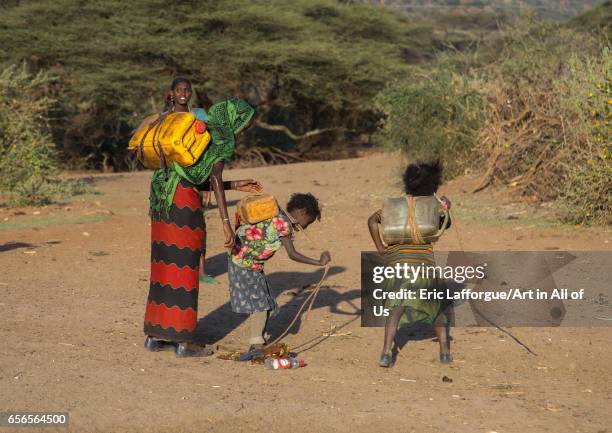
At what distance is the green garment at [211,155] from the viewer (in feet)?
17.8

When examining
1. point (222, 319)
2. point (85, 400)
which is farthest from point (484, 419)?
point (222, 319)

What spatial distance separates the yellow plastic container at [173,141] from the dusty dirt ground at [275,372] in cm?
113

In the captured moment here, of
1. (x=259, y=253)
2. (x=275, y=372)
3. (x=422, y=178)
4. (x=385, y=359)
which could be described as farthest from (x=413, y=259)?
(x=275, y=372)

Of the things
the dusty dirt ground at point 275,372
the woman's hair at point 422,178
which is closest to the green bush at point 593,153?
the dusty dirt ground at point 275,372

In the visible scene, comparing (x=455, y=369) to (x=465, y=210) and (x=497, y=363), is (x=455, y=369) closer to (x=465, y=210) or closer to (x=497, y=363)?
→ (x=497, y=363)

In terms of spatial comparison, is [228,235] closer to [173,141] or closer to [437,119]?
[173,141]

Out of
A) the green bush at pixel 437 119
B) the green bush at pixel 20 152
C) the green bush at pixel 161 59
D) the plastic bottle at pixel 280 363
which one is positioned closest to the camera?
the plastic bottle at pixel 280 363

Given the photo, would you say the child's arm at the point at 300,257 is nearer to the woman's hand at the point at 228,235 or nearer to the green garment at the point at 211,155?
the woman's hand at the point at 228,235

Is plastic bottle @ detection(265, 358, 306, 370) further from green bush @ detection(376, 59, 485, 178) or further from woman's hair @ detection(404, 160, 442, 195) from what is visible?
green bush @ detection(376, 59, 485, 178)

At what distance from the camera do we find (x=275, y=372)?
537 cm

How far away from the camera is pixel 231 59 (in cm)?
2277

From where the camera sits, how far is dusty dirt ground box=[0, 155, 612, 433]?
4.56m

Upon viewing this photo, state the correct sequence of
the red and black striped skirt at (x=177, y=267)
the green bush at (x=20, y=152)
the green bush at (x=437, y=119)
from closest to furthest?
1. the red and black striped skirt at (x=177, y=267)
2. the green bush at (x=20, y=152)
3. the green bush at (x=437, y=119)

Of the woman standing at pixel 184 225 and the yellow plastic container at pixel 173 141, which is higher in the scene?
the yellow plastic container at pixel 173 141
